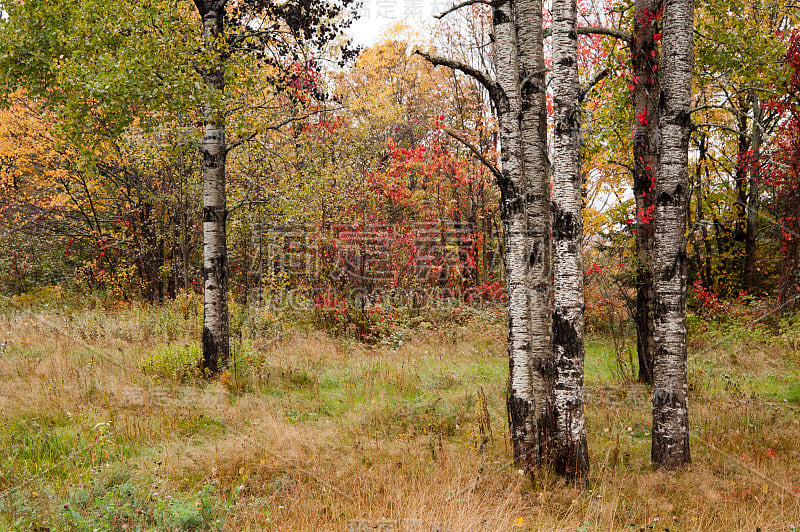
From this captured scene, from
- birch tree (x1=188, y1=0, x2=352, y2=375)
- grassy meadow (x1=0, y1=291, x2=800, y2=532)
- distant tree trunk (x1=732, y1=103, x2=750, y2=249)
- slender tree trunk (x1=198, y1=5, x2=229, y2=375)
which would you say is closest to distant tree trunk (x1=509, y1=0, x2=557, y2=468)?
grassy meadow (x1=0, y1=291, x2=800, y2=532)

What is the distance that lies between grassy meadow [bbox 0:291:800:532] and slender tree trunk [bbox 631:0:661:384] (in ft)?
3.60

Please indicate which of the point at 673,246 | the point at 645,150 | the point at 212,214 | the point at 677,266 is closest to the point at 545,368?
the point at 677,266

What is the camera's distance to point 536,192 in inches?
199

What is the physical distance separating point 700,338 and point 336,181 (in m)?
10.2

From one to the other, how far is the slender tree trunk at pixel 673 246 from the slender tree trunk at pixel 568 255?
118 centimetres

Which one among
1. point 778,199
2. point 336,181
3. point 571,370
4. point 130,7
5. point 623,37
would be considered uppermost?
point 130,7

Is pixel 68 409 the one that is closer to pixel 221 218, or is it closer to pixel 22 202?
pixel 221 218

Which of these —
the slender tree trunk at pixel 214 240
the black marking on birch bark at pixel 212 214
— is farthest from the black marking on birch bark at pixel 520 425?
the black marking on birch bark at pixel 212 214

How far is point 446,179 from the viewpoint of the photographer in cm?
1511

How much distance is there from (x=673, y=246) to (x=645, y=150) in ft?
11.1

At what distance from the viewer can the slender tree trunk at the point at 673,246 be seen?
16.4 ft

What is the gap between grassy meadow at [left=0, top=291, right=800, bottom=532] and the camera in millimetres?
4027

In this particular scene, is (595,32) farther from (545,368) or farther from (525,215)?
(545,368)

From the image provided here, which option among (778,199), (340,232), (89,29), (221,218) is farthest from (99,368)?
(778,199)
